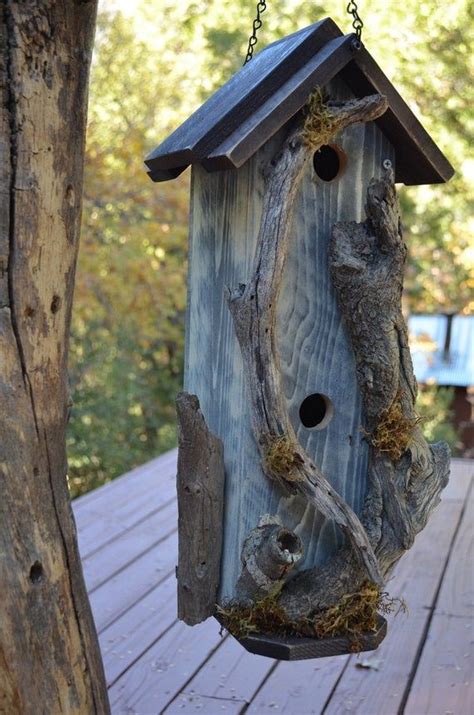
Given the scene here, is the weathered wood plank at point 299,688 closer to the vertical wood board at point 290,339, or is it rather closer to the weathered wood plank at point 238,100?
the vertical wood board at point 290,339

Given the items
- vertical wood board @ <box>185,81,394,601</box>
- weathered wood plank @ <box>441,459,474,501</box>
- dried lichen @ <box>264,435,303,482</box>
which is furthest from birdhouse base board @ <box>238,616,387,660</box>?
weathered wood plank @ <box>441,459,474,501</box>

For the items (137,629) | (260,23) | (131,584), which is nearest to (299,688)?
(137,629)

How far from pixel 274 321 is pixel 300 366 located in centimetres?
15

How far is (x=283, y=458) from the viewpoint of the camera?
2062 millimetres

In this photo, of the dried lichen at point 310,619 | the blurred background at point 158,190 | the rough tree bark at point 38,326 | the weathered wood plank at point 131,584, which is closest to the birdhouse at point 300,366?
the dried lichen at point 310,619

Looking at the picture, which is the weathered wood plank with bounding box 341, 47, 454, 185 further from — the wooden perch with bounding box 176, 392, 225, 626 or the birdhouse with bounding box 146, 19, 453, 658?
the wooden perch with bounding box 176, 392, 225, 626

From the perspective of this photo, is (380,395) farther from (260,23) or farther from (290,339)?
(260,23)

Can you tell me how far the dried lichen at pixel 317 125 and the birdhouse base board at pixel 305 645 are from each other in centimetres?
103

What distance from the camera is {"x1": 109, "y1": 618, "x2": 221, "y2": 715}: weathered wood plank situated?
9.97ft

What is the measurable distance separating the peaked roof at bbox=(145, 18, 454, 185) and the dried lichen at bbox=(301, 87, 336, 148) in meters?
0.03

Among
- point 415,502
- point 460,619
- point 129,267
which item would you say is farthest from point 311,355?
point 129,267

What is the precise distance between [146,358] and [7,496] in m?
9.52

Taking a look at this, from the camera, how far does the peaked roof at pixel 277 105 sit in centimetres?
200

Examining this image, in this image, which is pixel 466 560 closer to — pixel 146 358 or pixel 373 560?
pixel 373 560
